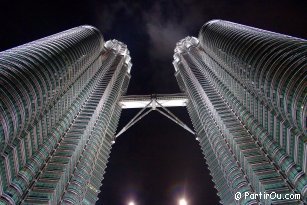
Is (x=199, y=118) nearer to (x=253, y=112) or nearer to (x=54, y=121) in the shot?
(x=253, y=112)

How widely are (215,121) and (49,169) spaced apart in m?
32.5

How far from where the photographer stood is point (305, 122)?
136 ft

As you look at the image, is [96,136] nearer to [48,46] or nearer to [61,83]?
[61,83]

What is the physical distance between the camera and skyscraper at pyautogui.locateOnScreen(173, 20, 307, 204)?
149ft

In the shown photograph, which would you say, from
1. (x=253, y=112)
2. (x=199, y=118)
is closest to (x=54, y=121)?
(x=199, y=118)

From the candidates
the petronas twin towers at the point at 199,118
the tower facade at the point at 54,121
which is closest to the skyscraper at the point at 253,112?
the petronas twin towers at the point at 199,118

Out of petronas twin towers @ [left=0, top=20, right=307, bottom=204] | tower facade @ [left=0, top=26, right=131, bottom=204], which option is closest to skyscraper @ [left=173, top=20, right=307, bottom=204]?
petronas twin towers @ [left=0, top=20, right=307, bottom=204]

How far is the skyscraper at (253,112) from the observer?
45.4 metres

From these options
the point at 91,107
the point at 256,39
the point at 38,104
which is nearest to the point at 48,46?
the point at 38,104

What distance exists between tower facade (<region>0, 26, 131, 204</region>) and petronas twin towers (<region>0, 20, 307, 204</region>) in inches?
6.8

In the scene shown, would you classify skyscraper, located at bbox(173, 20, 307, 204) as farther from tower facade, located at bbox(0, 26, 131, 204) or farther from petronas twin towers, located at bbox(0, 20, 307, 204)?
tower facade, located at bbox(0, 26, 131, 204)

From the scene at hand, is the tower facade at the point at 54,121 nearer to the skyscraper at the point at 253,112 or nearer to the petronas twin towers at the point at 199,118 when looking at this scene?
Result: the petronas twin towers at the point at 199,118

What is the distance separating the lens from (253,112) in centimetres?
6219

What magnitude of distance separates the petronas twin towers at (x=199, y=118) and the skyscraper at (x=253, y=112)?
17 cm
